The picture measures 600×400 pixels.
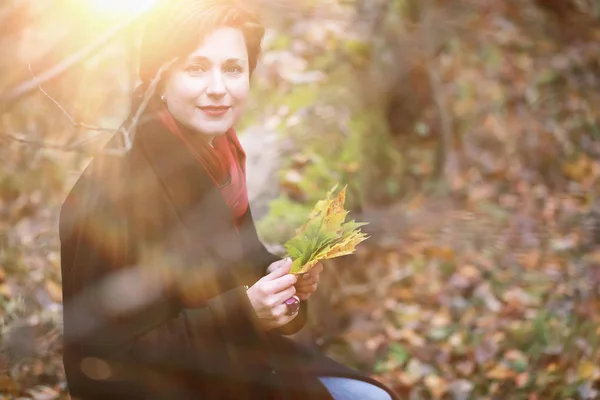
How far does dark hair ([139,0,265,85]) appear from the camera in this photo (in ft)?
5.55

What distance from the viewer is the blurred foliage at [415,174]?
3.25 meters

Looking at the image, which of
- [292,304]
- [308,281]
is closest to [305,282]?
[308,281]

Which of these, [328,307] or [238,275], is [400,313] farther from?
[238,275]

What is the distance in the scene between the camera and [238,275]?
1.83m

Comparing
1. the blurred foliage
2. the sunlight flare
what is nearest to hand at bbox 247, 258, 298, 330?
the sunlight flare

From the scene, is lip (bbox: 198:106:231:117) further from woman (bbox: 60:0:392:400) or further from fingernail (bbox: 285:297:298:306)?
fingernail (bbox: 285:297:298:306)

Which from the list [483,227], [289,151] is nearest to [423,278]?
[483,227]

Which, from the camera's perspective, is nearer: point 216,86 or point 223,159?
point 216,86

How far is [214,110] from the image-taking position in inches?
69.4

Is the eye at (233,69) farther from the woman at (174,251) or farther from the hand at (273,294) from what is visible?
the hand at (273,294)

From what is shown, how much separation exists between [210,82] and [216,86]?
0.02 metres

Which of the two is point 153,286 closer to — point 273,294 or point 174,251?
point 174,251

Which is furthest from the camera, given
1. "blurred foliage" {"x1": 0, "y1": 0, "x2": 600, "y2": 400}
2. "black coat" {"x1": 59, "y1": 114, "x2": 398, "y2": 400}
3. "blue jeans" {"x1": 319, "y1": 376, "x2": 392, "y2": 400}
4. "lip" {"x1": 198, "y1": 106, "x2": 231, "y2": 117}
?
"blurred foliage" {"x1": 0, "y1": 0, "x2": 600, "y2": 400}

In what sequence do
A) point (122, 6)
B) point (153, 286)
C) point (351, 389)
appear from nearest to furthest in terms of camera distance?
point (153, 286) < point (351, 389) < point (122, 6)
